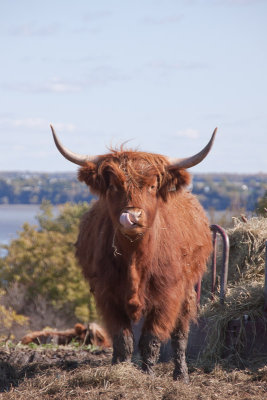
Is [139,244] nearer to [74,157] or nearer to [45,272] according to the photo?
[74,157]

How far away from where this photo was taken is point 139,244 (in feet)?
19.9

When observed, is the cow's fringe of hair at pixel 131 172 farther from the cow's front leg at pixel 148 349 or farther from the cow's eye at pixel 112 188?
the cow's front leg at pixel 148 349

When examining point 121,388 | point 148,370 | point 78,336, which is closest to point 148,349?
point 148,370

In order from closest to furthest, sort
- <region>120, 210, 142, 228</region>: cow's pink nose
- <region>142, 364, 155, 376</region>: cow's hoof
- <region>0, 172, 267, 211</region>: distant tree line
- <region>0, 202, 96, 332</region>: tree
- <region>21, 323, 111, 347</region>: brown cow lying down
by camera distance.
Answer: <region>120, 210, 142, 228</region>: cow's pink nose → <region>142, 364, 155, 376</region>: cow's hoof → <region>21, 323, 111, 347</region>: brown cow lying down → <region>0, 202, 96, 332</region>: tree → <region>0, 172, 267, 211</region>: distant tree line

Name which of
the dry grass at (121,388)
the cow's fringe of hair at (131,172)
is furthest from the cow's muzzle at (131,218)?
the dry grass at (121,388)

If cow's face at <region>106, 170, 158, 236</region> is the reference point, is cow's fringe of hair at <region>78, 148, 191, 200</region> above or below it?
above

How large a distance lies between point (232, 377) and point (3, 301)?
31.2m

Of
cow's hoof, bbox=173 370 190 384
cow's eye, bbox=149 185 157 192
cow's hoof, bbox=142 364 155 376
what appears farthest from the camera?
cow's hoof, bbox=173 370 190 384

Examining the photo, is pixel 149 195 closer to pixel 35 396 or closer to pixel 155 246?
pixel 155 246

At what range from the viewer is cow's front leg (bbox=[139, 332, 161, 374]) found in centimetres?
656

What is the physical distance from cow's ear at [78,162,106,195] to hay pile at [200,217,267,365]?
253 centimetres

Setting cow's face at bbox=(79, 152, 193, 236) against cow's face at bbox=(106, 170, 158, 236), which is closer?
cow's face at bbox=(106, 170, 158, 236)

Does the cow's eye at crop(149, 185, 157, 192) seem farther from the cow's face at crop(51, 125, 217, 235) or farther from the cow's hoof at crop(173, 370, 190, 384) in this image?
the cow's hoof at crop(173, 370, 190, 384)

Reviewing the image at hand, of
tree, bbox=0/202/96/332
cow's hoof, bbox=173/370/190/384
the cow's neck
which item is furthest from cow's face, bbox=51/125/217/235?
tree, bbox=0/202/96/332
